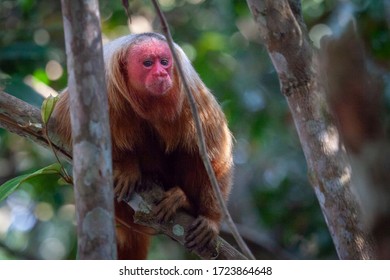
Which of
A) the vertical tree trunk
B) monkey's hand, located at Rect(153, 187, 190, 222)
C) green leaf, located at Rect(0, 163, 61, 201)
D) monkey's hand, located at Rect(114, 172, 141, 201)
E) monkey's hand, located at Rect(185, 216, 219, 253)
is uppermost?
the vertical tree trunk

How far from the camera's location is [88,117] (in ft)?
5.72

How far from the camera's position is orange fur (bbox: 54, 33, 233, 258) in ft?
9.02

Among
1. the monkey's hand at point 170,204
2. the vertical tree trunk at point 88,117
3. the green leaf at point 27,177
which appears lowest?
the monkey's hand at point 170,204

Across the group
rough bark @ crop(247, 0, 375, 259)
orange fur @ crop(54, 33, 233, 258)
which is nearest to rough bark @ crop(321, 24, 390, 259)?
rough bark @ crop(247, 0, 375, 259)

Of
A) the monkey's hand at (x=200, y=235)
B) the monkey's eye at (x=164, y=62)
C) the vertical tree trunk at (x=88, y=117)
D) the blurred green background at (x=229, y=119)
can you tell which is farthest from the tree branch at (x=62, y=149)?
the blurred green background at (x=229, y=119)

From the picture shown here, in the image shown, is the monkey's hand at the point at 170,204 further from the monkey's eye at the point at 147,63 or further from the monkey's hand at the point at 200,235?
Answer: the monkey's eye at the point at 147,63

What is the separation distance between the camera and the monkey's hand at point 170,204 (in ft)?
8.27

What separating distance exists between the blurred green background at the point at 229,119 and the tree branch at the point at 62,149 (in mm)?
1275

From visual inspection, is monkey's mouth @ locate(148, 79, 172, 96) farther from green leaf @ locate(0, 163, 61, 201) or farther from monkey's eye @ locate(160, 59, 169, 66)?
green leaf @ locate(0, 163, 61, 201)

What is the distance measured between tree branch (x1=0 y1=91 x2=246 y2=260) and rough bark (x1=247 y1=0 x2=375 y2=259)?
362mm

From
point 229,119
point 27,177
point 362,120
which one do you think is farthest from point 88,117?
point 229,119

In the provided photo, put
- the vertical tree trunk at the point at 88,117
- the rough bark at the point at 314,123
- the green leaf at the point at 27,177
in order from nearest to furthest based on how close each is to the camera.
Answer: the vertical tree trunk at the point at 88,117 < the rough bark at the point at 314,123 < the green leaf at the point at 27,177
